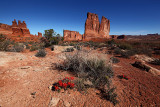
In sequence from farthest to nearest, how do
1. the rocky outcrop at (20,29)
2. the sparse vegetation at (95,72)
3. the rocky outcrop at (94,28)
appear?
1. the rocky outcrop at (20,29)
2. the rocky outcrop at (94,28)
3. the sparse vegetation at (95,72)

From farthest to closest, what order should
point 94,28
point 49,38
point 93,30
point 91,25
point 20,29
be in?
point 20,29 < point 94,28 < point 93,30 < point 91,25 < point 49,38

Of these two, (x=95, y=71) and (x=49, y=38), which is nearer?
(x=95, y=71)

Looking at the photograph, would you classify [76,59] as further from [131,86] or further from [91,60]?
[131,86]

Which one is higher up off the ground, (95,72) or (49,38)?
(49,38)

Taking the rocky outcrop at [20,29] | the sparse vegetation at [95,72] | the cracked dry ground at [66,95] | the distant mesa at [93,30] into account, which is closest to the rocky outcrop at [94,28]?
the distant mesa at [93,30]

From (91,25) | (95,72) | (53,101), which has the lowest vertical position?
(53,101)

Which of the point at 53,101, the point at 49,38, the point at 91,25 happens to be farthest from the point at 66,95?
the point at 91,25

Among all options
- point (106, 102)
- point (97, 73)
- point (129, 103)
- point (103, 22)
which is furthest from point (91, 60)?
point (103, 22)

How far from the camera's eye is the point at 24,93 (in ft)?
5.31

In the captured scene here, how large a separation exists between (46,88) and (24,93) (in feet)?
1.58

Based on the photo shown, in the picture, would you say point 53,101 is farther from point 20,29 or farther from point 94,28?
point 20,29

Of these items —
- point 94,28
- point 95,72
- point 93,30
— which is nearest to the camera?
point 95,72

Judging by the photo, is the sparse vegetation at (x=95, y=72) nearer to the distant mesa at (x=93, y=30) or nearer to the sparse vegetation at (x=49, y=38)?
the sparse vegetation at (x=49, y=38)

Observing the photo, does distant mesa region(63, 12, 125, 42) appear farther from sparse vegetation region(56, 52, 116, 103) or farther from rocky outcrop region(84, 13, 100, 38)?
sparse vegetation region(56, 52, 116, 103)
